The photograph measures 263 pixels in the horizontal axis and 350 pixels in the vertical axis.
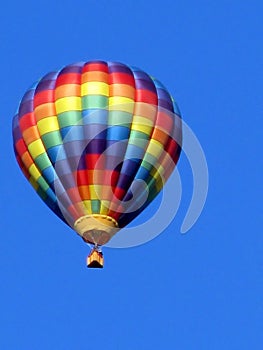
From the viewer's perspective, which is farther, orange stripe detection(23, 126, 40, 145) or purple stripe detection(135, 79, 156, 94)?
purple stripe detection(135, 79, 156, 94)

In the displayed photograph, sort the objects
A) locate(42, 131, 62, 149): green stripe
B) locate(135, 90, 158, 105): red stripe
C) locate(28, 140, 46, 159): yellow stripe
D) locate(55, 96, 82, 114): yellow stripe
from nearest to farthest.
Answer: locate(42, 131, 62, 149): green stripe → locate(28, 140, 46, 159): yellow stripe → locate(55, 96, 82, 114): yellow stripe → locate(135, 90, 158, 105): red stripe

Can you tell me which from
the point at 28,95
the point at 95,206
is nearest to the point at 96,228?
the point at 95,206

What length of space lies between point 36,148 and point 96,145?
1.30 m

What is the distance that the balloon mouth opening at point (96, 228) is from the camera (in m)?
39.1

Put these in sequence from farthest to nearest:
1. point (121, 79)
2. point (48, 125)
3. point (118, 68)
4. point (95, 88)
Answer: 1. point (118, 68)
2. point (121, 79)
3. point (95, 88)
4. point (48, 125)

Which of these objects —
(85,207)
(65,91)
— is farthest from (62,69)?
(85,207)

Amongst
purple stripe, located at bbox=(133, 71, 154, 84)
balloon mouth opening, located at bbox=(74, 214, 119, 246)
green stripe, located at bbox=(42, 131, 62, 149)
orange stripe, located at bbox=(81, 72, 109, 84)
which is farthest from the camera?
purple stripe, located at bbox=(133, 71, 154, 84)

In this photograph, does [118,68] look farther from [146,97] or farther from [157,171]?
[157,171]

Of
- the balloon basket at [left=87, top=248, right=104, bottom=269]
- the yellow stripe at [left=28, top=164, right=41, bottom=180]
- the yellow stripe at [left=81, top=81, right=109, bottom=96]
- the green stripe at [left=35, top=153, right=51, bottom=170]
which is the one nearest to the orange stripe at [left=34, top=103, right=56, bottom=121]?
the yellow stripe at [left=81, top=81, right=109, bottom=96]

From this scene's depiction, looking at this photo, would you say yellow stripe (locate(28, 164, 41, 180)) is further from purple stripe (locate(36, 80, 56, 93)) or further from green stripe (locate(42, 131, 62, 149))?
purple stripe (locate(36, 80, 56, 93))

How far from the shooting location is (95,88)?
4038cm

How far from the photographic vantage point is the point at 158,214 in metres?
40.9

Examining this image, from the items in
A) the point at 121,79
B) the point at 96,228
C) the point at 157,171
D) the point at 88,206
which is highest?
the point at 121,79

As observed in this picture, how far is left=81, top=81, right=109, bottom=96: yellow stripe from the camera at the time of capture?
40312 mm
